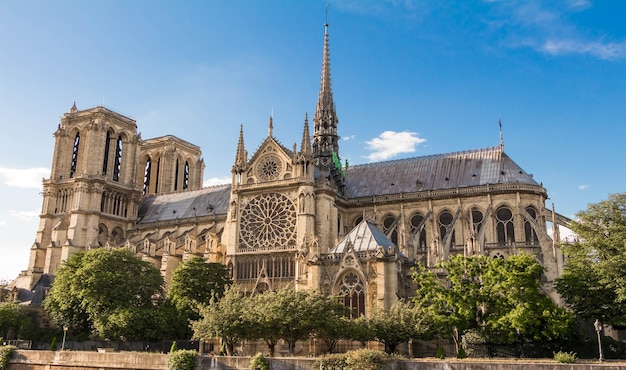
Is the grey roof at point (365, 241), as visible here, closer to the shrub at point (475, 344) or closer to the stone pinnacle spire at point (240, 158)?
the shrub at point (475, 344)

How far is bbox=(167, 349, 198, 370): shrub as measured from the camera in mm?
33312

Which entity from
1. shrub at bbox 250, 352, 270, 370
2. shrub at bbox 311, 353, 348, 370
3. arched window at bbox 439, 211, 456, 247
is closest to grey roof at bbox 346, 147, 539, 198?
arched window at bbox 439, 211, 456, 247

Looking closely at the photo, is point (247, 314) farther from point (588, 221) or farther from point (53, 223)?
point (53, 223)

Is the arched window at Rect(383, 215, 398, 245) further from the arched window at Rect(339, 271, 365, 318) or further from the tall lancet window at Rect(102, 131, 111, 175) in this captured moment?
the tall lancet window at Rect(102, 131, 111, 175)

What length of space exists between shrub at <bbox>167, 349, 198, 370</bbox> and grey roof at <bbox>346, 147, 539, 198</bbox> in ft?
112

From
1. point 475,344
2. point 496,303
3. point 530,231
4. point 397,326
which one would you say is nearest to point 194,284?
point 397,326

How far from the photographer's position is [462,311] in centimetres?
3531

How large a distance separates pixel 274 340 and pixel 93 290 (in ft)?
64.6

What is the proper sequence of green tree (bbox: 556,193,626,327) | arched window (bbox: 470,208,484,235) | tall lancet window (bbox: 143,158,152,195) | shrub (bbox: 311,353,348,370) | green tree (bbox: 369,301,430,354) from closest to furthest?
shrub (bbox: 311,353,348,370) < green tree (bbox: 369,301,430,354) < green tree (bbox: 556,193,626,327) < arched window (bbox: 470,208,484,235) < tall lancet window (bbox: 143,158,152,195)

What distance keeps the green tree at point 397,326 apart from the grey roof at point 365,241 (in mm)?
5662

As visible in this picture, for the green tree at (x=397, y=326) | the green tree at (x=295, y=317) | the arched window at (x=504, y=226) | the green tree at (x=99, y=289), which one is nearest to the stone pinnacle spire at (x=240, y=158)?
the green tree at (x=99, y=289)

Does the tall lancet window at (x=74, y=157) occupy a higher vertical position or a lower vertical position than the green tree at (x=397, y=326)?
higher

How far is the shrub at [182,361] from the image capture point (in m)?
A: 33.3

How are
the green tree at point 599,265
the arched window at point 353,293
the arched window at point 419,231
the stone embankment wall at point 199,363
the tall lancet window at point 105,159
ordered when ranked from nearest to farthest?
the stone embankment wall at point 199,363 → the green tree at point 599,265 → the arched window at point 353,293 → the arched window at point 419,231 → the tall lancet window at point 105,159
